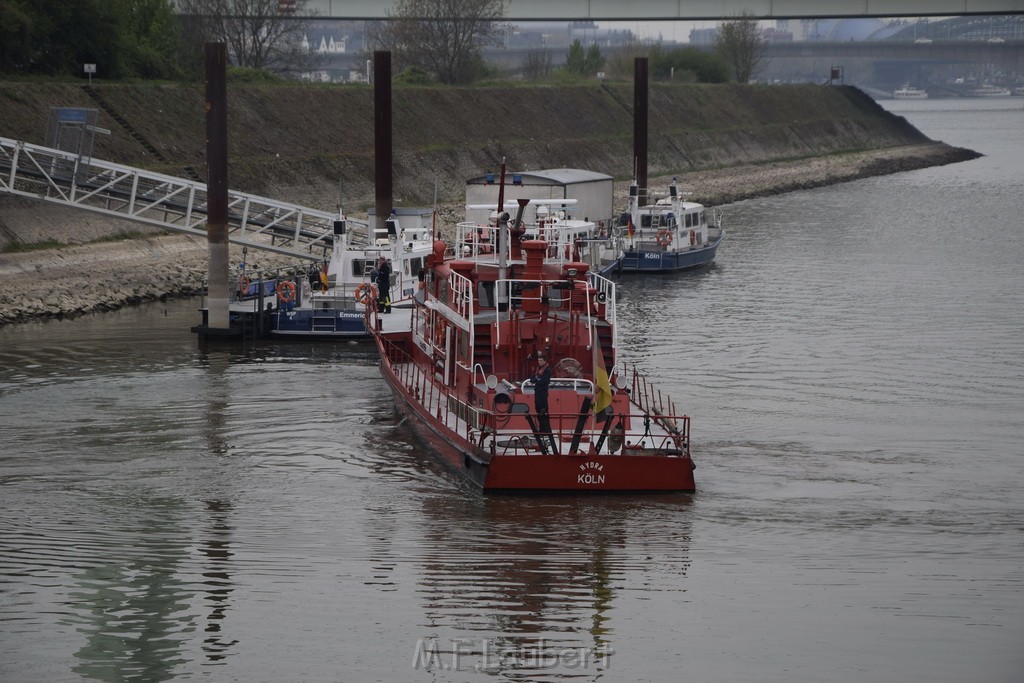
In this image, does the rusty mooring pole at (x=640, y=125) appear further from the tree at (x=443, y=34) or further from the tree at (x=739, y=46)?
the tree at (x=739, y=46)

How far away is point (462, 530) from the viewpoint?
25031 mm

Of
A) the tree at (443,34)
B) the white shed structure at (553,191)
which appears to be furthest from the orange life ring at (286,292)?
the tree at (443,34)

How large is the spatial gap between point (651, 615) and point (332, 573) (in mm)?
4953

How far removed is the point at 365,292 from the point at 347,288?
1249 millimetres

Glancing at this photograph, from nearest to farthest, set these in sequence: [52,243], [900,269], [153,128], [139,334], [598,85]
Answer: [139,334]
[52,243]
[900,269]
[153,128]
[598,85]

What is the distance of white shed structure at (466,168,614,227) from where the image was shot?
54531 mm

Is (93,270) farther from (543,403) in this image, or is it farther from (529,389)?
(543,403)

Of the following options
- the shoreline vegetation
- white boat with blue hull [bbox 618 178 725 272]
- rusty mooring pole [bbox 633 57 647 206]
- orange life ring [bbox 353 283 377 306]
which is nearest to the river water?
orange life ring [bbox 353 283 377 306]

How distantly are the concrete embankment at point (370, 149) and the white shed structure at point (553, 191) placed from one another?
230 centimetres

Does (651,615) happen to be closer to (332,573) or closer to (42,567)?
(332,573)

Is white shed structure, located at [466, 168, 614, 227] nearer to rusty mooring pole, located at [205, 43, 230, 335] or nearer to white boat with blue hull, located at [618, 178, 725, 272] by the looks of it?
white boat with blue hull, located at [618, 178, 725, 272]

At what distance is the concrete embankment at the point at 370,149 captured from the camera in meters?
52.2

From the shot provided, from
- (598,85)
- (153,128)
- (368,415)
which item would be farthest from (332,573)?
(598,85)

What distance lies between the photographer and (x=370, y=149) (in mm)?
80062
